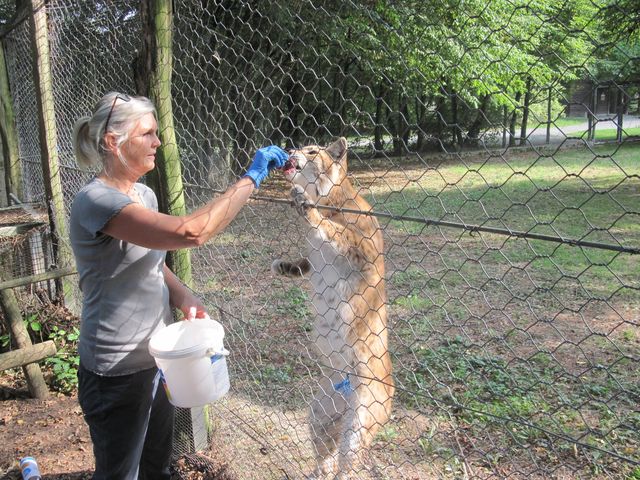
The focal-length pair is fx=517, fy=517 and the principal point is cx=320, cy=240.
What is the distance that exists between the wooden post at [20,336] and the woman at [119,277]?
7.06 feet

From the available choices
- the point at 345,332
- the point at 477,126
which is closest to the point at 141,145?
the point at 345,332

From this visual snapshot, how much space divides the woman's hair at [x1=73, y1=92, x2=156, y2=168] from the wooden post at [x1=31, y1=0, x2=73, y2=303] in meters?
2.73

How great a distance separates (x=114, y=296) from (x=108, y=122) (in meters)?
0.70

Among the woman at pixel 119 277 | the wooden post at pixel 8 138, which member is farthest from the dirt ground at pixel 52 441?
the wooden post at pixel 8 138

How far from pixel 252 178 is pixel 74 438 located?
8.57ft

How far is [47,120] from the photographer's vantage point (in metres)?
4.50

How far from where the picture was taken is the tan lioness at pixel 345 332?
9.03ft

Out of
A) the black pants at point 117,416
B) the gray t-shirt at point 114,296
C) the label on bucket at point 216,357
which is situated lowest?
the black pants at point 117,416

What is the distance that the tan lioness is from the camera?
2.75 m

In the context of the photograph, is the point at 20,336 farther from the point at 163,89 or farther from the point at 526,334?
the point at 526,334

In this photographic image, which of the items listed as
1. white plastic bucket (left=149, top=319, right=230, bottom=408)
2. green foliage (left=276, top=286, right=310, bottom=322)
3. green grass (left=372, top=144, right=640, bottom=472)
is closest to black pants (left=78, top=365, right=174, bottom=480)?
white plastic bucket (left=149, top=319, right=230, bottom=408)

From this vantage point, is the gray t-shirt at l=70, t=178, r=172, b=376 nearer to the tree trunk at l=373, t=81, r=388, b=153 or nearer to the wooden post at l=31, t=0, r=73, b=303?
the tree trunk at l=373, t=81, r=388, b=153

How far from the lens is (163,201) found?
9.29 ft

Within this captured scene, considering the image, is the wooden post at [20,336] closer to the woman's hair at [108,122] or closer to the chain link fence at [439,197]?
the chain link fence at [439,197]
